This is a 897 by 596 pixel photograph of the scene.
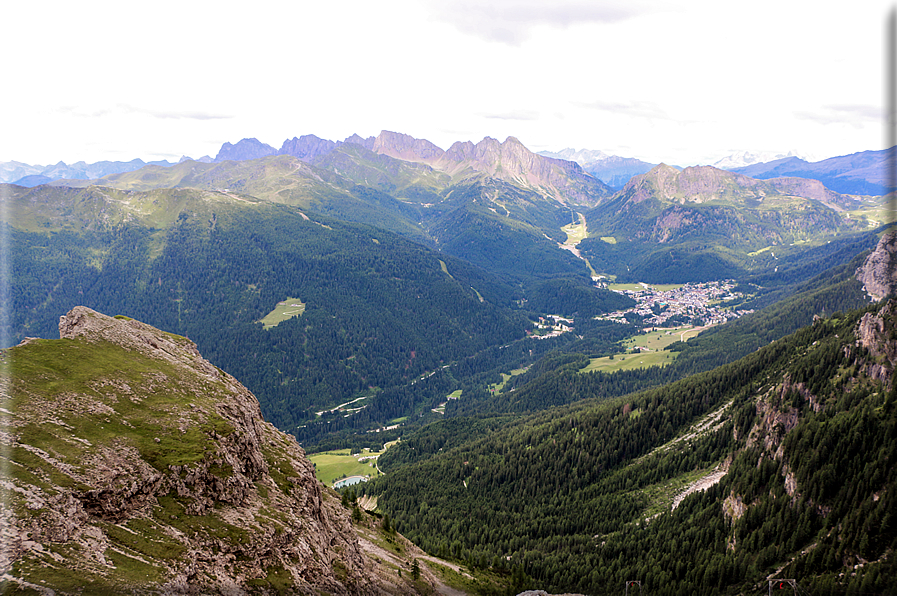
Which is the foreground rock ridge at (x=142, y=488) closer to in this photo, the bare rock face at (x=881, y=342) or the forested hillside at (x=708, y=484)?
the forested hillside at (x=708, y=484)

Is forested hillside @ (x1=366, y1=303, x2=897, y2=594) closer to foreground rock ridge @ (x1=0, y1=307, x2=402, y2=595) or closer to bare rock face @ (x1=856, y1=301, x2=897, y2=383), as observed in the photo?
bare rock face @ (x1=856, y1=301, x2=897, y2=383)

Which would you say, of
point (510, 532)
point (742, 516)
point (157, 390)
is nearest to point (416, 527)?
point (510, 532)

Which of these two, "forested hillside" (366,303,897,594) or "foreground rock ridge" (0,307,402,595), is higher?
"foreground rock ridge" (0,307,402,595)

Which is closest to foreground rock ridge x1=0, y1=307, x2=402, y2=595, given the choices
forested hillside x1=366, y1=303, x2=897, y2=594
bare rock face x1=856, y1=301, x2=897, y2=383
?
forested hillside x1=366, y1=303, x2=897, y2=594

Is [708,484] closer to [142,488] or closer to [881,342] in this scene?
[881,342]

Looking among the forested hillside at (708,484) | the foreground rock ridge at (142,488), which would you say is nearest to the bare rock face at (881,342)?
the forested hillside at (708,484)

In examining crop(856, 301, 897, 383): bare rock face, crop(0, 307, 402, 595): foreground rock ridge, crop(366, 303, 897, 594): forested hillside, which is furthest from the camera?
crop(856, 301, 897, 383): bare rock face
